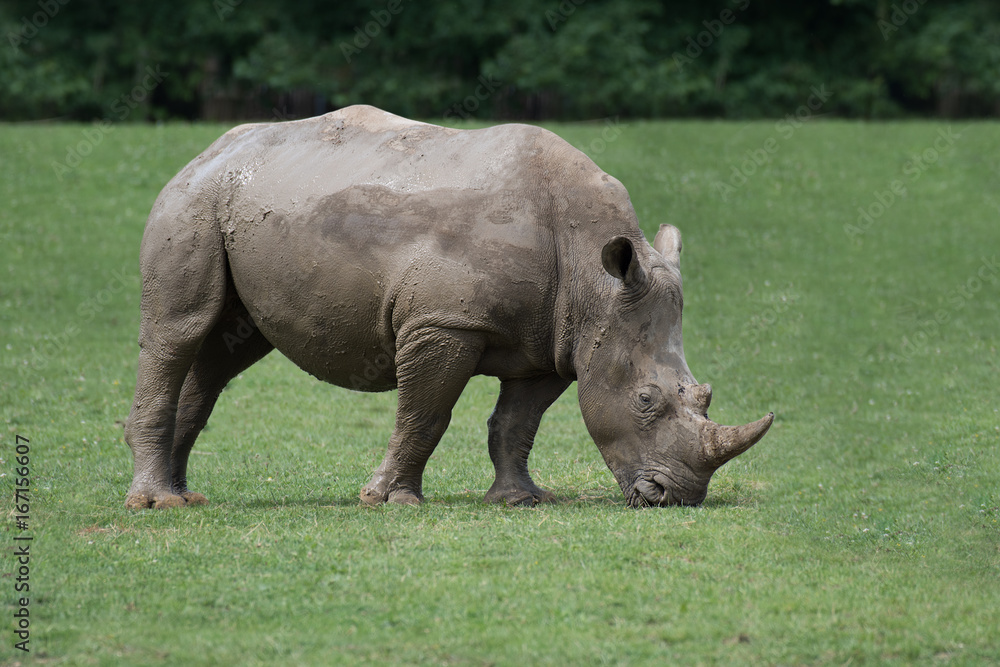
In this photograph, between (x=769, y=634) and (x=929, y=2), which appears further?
(x=929, y=2)

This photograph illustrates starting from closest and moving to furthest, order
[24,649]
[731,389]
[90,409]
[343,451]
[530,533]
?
[24,649] → [530,533] → [343,451] → [90,409] → [731,389]

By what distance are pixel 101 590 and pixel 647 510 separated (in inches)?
145

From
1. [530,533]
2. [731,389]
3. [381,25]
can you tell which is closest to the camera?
[530,533]

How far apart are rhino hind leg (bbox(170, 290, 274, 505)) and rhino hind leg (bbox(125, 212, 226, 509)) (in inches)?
19.6

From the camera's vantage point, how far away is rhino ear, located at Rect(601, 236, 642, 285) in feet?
28.2

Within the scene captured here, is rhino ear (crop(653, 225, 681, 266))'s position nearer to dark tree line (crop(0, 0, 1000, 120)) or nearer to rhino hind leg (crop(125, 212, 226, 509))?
rhino hind leg (crop(125, 212, 226, 509))

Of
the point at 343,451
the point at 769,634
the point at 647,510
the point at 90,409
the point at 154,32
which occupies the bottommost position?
the point at 154,32

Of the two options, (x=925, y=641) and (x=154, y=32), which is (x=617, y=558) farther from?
(x=154, y=32)

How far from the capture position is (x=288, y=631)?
6.38 meters

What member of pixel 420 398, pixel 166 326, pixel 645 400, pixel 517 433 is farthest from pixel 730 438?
pixel 166 326

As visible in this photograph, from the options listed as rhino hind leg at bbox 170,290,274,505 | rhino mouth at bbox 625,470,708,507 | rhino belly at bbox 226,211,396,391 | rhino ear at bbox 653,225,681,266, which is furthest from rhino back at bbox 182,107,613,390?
rhino mouth at bbox 625,470,708,507

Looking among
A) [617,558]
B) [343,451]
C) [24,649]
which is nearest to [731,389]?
[343,451]

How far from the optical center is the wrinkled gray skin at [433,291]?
346 inches

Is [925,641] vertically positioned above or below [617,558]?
above
